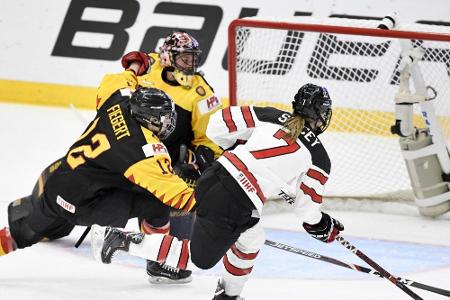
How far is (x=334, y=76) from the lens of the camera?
5.70 m

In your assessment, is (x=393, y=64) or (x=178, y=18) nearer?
(x=393, y=64)

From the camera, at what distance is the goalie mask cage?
5035 millimetres

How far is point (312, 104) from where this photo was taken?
139 inches

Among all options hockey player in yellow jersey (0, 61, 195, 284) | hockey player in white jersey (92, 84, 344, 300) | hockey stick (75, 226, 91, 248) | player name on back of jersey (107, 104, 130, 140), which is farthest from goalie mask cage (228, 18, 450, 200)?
hockey player in white jersey (92, 84, 344, 300)

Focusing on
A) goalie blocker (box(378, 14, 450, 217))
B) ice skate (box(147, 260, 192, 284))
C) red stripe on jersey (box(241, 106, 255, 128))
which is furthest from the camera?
goalie blocker (box(378, 14, 450, 217))

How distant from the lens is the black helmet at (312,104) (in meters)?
3.54

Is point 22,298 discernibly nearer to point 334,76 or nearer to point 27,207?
point 27,207

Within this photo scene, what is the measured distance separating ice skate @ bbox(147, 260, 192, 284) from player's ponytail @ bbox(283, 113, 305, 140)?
0.87 meters

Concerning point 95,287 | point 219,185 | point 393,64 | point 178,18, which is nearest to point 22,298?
point 95,287

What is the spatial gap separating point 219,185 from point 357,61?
2.33 meters

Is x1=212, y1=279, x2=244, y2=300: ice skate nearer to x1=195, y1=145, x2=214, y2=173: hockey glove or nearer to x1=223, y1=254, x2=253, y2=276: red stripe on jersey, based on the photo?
x1=223, y1=254, x2=253, y2=276: red stripe on jersey

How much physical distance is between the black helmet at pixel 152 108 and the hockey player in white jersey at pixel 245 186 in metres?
0.23

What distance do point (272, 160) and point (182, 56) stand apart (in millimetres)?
1295

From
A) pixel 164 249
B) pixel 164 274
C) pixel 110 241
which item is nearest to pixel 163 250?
pixel 164 249
